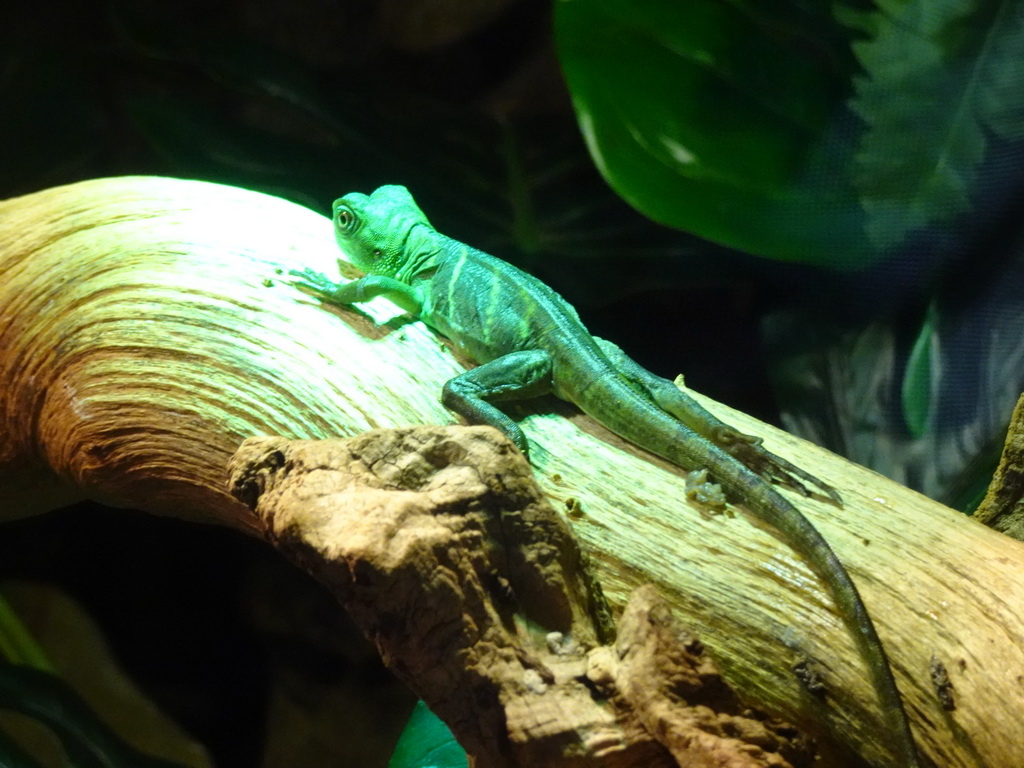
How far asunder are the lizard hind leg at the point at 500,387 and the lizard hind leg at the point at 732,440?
353mm

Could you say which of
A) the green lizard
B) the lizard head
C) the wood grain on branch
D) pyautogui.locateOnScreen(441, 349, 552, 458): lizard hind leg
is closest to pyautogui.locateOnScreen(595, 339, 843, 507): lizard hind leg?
the green lizard

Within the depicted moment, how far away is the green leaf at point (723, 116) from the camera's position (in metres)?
3.94

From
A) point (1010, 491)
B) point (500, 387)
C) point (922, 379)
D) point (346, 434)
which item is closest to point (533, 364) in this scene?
point (500, 387)

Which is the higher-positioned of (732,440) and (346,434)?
(346,434)

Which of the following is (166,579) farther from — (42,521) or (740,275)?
(740,275)

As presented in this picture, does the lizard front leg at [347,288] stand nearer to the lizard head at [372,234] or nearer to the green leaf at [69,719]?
the lizard head at [372,234]

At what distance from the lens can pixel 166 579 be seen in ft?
15.0

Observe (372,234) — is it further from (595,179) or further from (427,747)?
(427,747)

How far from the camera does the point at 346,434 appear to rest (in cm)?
293

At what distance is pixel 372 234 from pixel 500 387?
1.18m

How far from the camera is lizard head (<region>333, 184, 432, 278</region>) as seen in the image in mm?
3797

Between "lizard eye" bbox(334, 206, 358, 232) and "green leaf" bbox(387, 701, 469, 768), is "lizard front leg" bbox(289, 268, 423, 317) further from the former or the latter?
"green leaf" bbox(387, 701, 469, 768)

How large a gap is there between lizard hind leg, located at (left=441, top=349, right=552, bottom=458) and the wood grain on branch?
10 cm

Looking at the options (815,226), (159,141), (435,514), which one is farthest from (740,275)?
(159,141)
